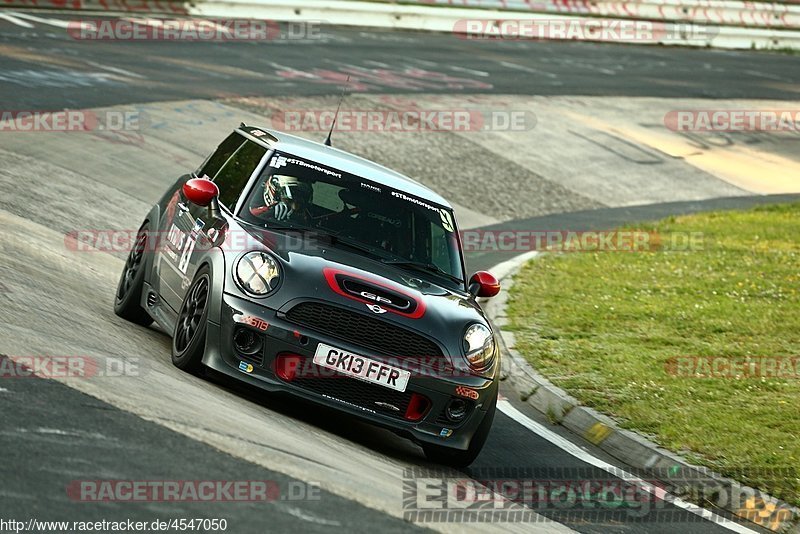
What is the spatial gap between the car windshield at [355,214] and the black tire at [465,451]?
1.16m

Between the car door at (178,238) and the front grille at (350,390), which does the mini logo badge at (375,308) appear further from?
the car door at (178,238)

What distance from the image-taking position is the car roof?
9.01m

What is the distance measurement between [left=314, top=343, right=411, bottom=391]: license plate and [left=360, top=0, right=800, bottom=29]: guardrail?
26703 mm

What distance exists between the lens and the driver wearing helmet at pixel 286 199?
8.61 m

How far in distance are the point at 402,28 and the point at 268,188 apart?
25.2m

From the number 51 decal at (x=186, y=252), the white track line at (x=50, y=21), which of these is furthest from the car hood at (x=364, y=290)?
the white track line at (x=50, y=21)

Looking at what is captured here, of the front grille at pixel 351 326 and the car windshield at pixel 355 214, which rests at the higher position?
the car windshield at pixel 355 214

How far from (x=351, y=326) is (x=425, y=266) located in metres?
1.29

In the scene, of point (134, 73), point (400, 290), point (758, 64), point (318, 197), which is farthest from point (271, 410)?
point (758, 64)

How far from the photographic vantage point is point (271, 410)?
7.88m

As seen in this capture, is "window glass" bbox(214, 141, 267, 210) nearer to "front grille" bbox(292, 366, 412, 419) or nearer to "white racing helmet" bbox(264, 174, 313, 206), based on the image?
"white racing helmet" bbox(264, 174, 313, 206)

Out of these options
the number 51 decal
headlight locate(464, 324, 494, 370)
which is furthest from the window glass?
headlight locate(464, 324, 494, 370)

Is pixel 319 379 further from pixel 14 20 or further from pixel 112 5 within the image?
pixel 112 5

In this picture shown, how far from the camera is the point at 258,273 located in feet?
25.4
